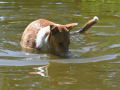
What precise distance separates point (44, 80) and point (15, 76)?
0.62m

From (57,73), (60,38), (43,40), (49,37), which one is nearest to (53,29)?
(60,38)

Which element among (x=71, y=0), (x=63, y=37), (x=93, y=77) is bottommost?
(x=93, y=77)

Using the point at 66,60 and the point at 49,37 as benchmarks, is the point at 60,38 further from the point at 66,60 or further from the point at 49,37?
the point at 66,60

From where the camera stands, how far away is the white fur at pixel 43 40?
6.72 meters

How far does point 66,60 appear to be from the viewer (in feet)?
19.4

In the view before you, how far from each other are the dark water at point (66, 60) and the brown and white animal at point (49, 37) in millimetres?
245

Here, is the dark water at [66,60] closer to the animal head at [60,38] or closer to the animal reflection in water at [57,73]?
the animal reflection in water at [57,73]

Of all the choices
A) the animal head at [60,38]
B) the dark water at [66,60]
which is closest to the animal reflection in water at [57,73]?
Result: the dark water at [66,60]

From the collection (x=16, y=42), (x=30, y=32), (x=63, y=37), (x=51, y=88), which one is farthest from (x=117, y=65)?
(x=16, y=42)

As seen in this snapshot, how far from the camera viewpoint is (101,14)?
12758 millimetres

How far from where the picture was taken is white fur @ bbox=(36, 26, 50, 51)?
672 cm

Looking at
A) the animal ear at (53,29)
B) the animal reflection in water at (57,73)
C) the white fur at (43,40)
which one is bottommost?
the animal reflection in water at (57,73)

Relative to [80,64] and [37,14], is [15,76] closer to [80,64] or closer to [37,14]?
[80,64]

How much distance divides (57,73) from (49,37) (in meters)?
1.84
